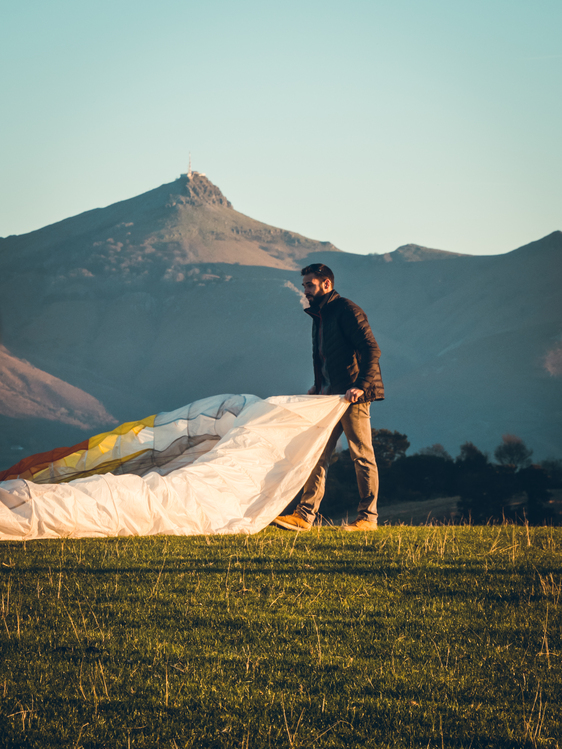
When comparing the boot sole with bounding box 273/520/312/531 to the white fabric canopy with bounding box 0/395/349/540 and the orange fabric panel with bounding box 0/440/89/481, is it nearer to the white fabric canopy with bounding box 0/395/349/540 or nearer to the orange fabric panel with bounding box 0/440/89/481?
the white fabric canopy with bounding box 0/395/349/540

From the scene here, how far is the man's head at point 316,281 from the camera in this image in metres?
7.03

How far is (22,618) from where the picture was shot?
11.5 ft

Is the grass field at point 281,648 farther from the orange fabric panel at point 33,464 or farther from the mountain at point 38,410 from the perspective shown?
the mountain at point 38,410

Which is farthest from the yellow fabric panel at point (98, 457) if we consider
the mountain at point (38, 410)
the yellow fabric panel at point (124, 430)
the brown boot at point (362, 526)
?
the mountain at point (38, 410)

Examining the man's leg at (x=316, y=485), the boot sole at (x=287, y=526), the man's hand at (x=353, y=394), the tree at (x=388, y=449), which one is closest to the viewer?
the man's hand at (x=353, y=394)

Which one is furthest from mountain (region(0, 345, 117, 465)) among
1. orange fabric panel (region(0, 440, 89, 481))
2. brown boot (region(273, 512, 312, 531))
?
brown boot (region(273, 512, 312, 531))

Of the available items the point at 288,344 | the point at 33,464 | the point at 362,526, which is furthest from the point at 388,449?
the point at 288,344

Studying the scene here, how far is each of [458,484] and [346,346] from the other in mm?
23884

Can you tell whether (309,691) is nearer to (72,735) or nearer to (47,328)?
(72,735)

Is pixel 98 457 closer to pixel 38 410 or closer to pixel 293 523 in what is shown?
pixel 293 523

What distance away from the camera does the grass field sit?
237cm

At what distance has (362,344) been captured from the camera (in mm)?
6867

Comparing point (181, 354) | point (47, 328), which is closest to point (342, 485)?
point (181, 354)

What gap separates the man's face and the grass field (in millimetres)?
3017
